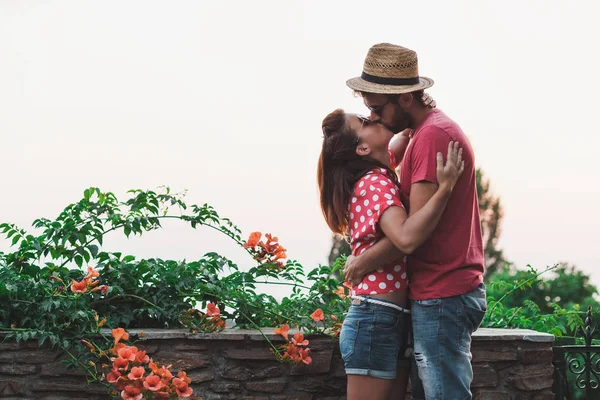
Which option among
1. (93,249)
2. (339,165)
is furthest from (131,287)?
(339,165)

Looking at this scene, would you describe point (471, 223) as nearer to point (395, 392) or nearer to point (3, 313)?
point (395, 392)

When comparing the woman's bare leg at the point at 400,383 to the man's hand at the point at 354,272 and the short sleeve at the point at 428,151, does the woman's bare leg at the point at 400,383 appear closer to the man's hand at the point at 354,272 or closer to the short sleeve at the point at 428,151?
the man's hand at the point at 354,272

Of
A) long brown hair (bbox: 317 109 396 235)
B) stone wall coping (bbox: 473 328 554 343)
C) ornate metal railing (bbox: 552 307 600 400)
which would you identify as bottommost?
ornate metal railing (bbox: 552 307 600 400)

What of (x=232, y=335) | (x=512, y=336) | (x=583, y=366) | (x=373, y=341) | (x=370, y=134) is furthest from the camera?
(x=583, y=366)

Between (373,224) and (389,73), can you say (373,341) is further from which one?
(389,73)

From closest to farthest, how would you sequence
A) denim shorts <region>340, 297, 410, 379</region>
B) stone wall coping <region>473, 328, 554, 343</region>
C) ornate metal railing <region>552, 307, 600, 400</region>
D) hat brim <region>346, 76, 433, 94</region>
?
denim shorts <region>340, 297, 410, 379</region>
hat brim <region>346, 76, 433, 94</region>
stone wall coping <region>473, 328, 554, 343</region>
ornate metal railing <region>552, 307, 600, 400</region>

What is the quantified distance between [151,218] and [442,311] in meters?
1.99

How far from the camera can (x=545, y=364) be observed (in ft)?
12.8

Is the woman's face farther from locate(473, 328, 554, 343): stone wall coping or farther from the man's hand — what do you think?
locate(473, 328, 554, 343): stone wall coping

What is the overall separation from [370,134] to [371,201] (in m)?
0.28

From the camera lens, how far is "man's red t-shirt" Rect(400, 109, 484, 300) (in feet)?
Result: 8.62

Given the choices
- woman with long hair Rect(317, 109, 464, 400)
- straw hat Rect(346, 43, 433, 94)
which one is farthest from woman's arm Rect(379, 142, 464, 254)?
straw hat Rect(346, 43, 433, 94)

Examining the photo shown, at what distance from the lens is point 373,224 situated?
2672 millimetres

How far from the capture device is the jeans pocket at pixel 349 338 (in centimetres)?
266
